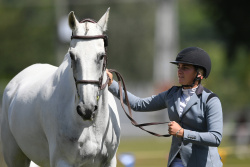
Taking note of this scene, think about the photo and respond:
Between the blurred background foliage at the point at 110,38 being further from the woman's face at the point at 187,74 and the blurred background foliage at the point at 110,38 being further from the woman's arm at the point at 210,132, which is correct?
the woman's arm at the point at 210,132

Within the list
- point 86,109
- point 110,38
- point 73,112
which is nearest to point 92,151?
point 73,112

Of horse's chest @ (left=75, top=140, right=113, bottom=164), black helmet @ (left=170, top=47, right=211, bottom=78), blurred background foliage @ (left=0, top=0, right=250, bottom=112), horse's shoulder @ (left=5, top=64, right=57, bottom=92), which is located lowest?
blurred background foliage @ (left=0, top=0, right=250, bottom=112)

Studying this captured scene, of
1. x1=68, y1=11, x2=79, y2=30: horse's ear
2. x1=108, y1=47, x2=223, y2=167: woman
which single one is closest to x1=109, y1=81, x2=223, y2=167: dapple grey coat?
x1=108, y1=47, x2=223, y2=167: woman

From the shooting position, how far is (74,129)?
6043mm

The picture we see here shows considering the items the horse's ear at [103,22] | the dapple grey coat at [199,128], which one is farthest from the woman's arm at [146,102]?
the horse's ear at [103,22]

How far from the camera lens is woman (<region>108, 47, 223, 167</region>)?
5871mm

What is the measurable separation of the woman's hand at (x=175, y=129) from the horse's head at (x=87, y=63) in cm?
74

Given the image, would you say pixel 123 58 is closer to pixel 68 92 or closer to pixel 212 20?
pixel 212 20

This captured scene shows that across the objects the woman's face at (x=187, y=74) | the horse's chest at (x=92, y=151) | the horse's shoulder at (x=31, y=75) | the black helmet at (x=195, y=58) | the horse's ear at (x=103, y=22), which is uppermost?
the horse's ear at (x=103, y=22)

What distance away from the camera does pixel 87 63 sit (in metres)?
5.54

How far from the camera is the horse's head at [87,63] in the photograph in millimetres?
5461

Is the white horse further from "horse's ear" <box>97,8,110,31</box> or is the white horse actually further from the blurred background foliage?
the blurred background foliage

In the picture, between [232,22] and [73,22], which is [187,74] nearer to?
[73,22]

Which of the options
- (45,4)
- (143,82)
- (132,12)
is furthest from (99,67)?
(45,4)
